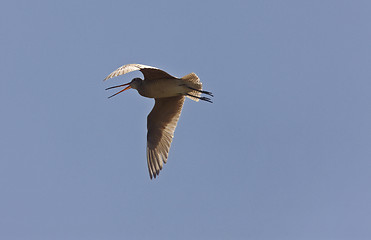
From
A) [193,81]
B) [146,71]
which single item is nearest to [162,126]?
Result: [193,81]

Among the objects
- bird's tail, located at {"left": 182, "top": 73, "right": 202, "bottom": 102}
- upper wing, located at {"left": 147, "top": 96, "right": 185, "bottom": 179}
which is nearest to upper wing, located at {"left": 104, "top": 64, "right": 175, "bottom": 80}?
bird's tail, located at {"left": 182, "top": 73, "right": 202, "bottom": 102}

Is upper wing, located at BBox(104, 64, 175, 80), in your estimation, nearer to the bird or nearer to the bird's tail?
the bird

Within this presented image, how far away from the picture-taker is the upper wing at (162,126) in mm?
11492

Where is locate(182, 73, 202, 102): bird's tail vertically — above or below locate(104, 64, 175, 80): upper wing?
above

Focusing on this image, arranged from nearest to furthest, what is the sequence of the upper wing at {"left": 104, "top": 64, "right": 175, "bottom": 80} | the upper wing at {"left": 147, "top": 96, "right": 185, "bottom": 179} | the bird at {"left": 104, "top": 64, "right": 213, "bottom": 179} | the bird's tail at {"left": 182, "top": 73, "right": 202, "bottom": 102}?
the upper wing at {"left": 104, "top": 64, "right": 175, "bottom": 80} → the bird at {"left": 104, "top": 64, "right": 213, "bottom": 179} → the bird's tail at {"left": 182, "top": 73, "right": 202, "bottom": 102} → the upper wing at {"left": 147, "top": 96, "right": 185, "bottom": 179}

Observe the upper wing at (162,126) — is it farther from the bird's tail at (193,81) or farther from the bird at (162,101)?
the bird's tail at (193,81)

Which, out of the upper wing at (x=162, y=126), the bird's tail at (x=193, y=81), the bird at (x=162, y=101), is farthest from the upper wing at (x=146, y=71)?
the upper wing at (x=162, y=126)

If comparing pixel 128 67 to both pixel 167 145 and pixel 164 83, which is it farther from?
pixel 167 145

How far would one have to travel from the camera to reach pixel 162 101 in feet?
37.9

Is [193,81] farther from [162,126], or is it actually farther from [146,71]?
[162,126]

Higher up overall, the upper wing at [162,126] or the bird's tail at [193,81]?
the bird's tail at [193,81]

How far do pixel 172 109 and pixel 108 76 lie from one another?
9.31 feet

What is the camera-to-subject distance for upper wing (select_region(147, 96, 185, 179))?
11.5 m

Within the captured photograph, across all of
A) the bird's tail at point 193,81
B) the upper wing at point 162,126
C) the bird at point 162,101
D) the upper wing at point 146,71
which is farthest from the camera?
the upper wing at point 162,126
